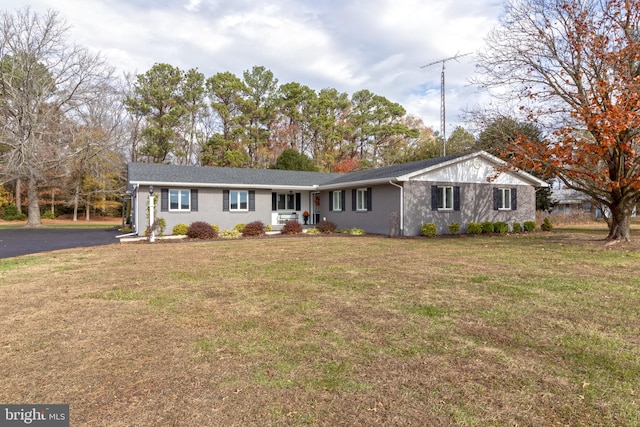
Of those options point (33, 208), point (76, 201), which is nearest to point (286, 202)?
point (33, 208)

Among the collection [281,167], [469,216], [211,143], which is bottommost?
[469,216]

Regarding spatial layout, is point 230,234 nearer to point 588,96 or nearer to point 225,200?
point 225,200

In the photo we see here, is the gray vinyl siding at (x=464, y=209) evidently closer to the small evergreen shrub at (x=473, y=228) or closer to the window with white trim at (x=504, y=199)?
the window with white trim at (x=504, y=199)

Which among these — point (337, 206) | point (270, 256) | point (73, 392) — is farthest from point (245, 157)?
point (73, 392)

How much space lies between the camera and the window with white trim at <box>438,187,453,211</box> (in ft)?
56.9

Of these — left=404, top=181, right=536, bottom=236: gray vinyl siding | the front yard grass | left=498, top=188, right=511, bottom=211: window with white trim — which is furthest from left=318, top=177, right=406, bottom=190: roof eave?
the front yard grass

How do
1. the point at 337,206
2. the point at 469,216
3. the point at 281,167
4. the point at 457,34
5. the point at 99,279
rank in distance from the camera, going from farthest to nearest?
1. the point at 281,167
2. the point at 337,206
3. the point at 469,216
4. the point at 457,34
5. the point at 99,279

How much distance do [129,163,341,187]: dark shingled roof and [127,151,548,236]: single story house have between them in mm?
49

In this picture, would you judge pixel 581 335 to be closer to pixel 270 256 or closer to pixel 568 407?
pixel 568 407

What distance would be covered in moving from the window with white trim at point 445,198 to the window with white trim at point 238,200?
9.82 metres

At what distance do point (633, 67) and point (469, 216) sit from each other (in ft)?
27.2

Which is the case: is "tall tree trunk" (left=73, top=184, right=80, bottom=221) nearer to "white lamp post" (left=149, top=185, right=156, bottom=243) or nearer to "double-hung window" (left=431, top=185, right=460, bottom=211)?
"white lamp post" (left=149, top=185, right=156, bottom=243)

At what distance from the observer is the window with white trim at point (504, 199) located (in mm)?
18922

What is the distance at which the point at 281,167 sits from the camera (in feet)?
95.7
